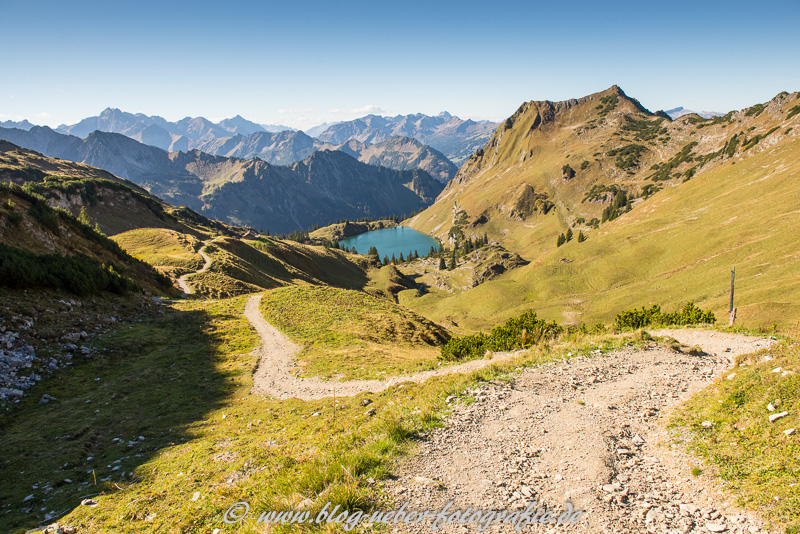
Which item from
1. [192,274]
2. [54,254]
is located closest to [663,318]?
[54,254]

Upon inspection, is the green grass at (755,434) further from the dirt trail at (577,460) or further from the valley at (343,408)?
the dirt trail at (577,460)

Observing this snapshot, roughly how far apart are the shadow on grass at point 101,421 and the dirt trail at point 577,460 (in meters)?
11.0

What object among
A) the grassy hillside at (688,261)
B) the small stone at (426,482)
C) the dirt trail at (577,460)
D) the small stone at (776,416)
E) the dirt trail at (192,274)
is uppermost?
the dirt trail at (192,274)

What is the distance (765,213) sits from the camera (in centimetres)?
8131

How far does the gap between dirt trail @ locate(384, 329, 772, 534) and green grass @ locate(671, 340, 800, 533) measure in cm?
49

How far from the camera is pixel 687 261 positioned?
279 feet

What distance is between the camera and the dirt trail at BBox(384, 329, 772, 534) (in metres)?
7.05

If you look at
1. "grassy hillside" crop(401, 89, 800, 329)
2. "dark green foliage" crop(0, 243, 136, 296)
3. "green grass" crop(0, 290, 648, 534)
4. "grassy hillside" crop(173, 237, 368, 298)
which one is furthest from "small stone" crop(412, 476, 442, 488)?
"grassy hillside" crop(401, 89, 800, 329)

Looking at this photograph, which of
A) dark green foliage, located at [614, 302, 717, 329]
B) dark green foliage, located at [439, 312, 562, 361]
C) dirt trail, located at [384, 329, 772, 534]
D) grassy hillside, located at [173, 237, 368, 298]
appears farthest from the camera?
grassy hillside, located at [173, 237, 368, 298]

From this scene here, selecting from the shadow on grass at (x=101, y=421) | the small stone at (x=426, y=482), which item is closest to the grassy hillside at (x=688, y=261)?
the small stone at (x=426, y=482)

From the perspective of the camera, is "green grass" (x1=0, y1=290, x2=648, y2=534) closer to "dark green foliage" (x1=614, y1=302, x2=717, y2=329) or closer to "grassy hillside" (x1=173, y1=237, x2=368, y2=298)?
"dark green foliage" (x1=614, y1=302, x2=717, y2=329)

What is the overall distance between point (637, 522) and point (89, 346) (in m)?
31.9

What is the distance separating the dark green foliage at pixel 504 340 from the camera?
26672 mm

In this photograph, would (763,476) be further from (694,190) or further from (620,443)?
→ (694,190)
